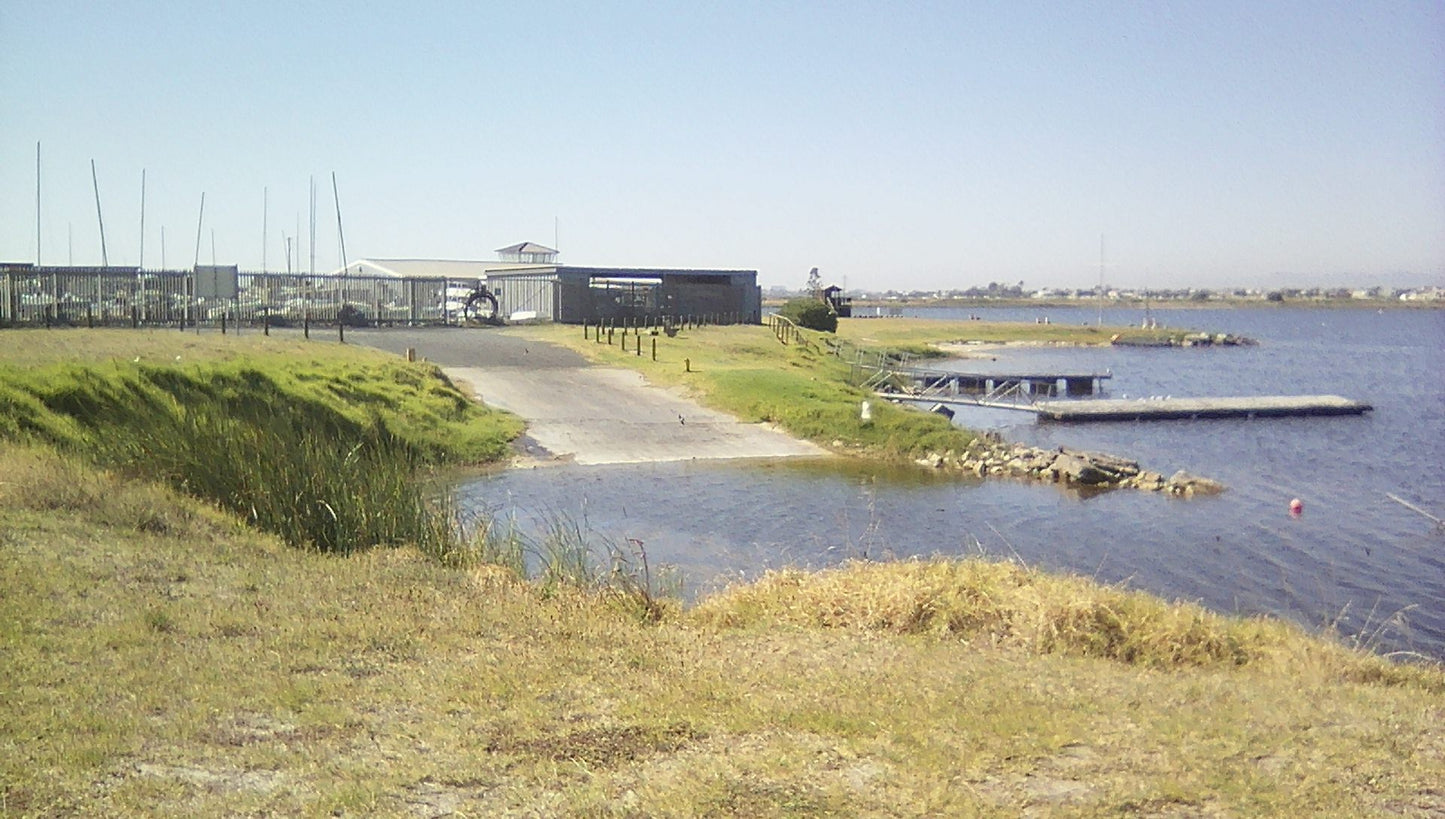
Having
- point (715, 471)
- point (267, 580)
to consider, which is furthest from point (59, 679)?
point (715, 471)

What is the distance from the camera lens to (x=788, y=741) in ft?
19.8

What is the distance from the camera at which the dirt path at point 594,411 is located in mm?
28875

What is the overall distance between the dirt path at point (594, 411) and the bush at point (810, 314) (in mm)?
29380

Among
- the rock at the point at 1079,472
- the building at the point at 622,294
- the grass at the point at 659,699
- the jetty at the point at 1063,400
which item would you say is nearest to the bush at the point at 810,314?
the building at the point at 622,294

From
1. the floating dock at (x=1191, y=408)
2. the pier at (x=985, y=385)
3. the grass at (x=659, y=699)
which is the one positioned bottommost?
the floating dock at (x=1191, y=408)

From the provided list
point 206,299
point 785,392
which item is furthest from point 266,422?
point 206,299

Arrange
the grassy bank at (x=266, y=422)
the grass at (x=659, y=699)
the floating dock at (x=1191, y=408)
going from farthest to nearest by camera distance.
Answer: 1. the floating dock at (x=1191, y=408)
2. the grassy bank at (x=266, y=422)
3. the grass at (x=659, y=699)

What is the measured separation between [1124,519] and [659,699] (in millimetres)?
19614

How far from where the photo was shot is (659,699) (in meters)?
6.74

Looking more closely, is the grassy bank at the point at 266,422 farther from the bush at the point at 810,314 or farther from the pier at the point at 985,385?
the bush at the point at 810,314

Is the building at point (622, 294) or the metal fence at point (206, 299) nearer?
the metal fence at point (206, 299)

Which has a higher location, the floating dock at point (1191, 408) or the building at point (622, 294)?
the building at point (622, 294)

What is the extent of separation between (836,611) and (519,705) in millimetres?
3365

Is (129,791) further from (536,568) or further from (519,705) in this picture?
(536,568)
